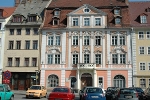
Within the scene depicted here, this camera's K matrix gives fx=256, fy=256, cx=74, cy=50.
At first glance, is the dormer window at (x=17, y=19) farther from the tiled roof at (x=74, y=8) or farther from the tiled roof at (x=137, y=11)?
the tiled roof at (x=137, y=11)

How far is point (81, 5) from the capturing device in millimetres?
47906

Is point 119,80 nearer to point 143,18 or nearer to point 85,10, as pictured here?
point 143,18

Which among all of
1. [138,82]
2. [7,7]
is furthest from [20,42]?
[138,82]

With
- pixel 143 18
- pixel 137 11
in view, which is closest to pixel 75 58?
pixel 143 18

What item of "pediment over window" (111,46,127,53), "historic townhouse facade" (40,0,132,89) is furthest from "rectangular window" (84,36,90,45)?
"pediment over window" (111,46,127,53)

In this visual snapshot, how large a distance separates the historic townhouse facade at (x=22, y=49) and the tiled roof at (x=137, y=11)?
16992mm

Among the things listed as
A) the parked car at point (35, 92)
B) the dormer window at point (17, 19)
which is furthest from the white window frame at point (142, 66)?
the dormer window at point (17, 19)

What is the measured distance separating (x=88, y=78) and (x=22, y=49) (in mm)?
12962

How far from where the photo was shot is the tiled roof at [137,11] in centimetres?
4538

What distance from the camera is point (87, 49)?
44406 mm

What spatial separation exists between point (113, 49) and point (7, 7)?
25263 mm

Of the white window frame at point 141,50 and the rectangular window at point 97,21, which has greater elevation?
the rectangular window at point 97,21

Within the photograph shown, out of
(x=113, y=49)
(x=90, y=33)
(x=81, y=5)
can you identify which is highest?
(x=81, y=5)

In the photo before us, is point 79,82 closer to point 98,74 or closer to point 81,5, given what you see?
point 98,74
